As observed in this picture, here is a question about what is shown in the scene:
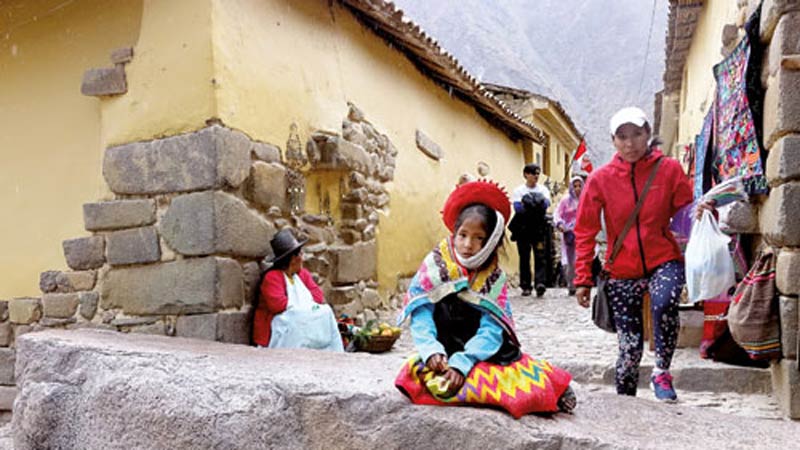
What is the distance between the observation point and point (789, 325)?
10.2 ft

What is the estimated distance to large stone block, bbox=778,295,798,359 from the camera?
121 inches

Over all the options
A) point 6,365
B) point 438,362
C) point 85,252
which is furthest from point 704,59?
point 6,365

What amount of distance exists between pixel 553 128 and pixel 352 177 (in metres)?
13.8

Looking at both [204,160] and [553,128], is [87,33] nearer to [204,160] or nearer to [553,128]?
[204,160]

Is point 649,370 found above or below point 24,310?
below

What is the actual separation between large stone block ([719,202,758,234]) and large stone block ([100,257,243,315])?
2952 mm

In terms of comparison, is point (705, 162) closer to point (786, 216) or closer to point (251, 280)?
point (786, 216)

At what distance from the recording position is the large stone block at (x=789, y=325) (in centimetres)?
308

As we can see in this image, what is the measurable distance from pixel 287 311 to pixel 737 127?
298 cm

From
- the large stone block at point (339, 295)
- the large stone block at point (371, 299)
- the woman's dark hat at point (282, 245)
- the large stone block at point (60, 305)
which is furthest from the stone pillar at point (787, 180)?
the large stone block at point (60, 305)

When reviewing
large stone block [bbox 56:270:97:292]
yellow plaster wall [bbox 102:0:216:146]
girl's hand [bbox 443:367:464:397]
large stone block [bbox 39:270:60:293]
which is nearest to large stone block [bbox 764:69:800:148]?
girl's hand [bbox 443:367:464:397]

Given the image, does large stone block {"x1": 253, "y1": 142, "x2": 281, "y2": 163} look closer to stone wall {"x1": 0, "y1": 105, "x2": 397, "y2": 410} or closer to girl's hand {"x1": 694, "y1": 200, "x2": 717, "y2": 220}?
stone wall {"x1": 0, "y1": 105, "x2": 397, "y2": 410}

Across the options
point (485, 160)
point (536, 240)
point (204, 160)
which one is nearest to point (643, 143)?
point (204, 160)

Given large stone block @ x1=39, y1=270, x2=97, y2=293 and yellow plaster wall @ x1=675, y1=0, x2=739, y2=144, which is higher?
yellow plaster wall @ x1=675, y1=0, x2=739, y2=144
